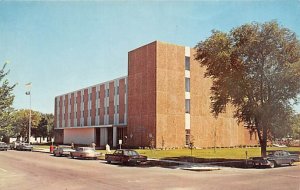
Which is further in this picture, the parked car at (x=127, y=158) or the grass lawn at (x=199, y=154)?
the grass lawn at (x=199, y=154)

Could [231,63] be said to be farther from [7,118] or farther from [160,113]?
[7,118]

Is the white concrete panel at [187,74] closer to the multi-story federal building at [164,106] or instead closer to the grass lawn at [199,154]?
the multi-story federal building at [164,106]

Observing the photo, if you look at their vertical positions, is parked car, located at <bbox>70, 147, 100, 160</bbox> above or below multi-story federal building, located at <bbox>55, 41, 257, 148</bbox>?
below

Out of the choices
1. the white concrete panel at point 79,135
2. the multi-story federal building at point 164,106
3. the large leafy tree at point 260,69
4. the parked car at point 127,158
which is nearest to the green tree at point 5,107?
the parked car at point 127,158

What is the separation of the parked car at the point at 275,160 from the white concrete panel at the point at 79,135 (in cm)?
4423

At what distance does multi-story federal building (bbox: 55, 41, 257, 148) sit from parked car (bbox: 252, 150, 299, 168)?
67.2ft

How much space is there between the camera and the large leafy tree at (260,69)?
1277 inches

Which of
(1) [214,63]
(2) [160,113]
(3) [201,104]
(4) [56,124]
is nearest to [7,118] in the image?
(1) [214,63]

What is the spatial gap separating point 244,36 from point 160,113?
74.9 ft

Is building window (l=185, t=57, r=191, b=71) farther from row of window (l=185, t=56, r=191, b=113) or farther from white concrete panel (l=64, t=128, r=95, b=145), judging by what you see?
white concrete panel (l=64, t=128, r=95, b=145)

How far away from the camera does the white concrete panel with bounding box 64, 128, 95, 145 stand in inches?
2803

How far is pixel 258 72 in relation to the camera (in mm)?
33312

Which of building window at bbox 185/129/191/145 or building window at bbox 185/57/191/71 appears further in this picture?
building window at bbox 185/57/191/71

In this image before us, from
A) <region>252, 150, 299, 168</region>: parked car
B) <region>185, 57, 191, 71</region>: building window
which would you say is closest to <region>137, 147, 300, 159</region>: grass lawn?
<region>252, 150, 299, 168</region>: parked car
